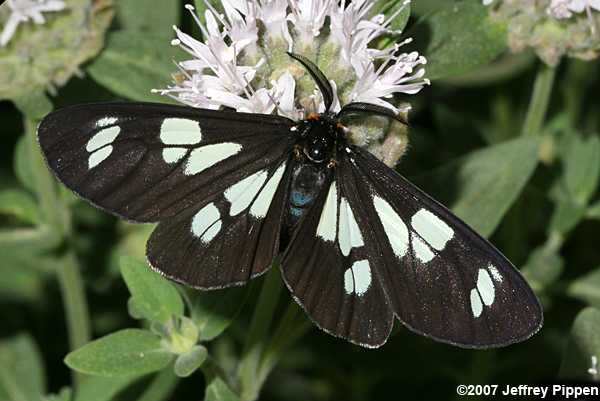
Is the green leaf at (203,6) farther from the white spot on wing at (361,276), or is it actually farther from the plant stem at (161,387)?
the plant stem at (161,387)

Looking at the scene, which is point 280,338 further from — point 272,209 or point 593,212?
point 593,212

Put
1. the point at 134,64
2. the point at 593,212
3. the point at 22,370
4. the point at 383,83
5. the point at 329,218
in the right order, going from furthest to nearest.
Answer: the point at 22,370
the point at 593,212
the point at 134,64
the point at 383,83
the point at 329,218

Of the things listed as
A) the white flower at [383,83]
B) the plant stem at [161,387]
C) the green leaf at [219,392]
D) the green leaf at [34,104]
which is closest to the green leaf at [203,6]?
the white flower at [383,83]

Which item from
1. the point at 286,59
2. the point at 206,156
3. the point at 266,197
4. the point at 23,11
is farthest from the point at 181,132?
the point at 23,11

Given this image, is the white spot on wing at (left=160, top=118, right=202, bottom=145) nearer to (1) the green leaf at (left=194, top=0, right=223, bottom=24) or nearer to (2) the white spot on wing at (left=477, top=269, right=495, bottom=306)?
(1) the green leaf at (left=194, top=0, right=223, bottom=24)

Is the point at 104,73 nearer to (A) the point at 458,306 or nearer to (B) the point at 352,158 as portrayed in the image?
(B) the point at 352,158

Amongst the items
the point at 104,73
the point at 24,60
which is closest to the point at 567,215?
the point at 104,73
